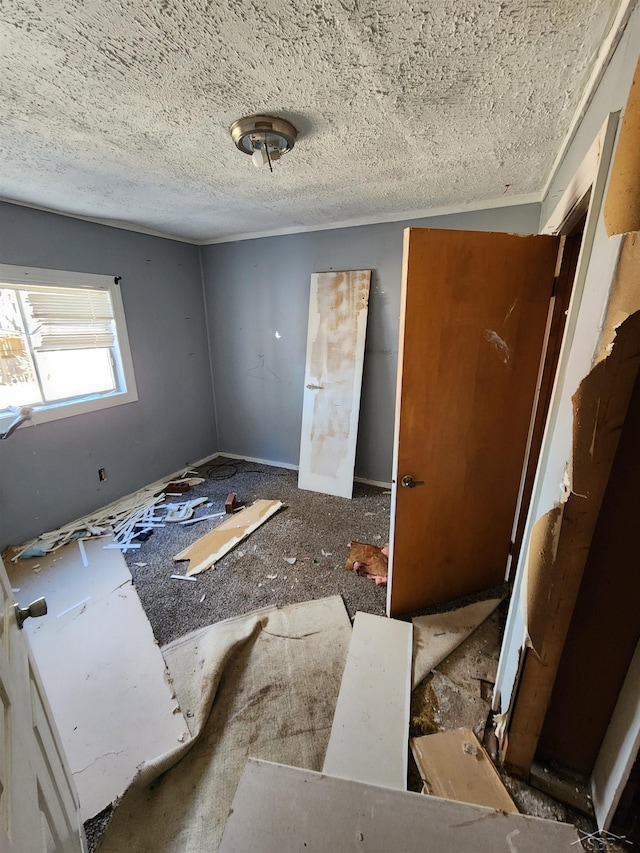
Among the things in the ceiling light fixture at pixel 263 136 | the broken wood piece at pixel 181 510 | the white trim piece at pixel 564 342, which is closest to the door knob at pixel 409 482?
the white trim piece at pixel 564 342

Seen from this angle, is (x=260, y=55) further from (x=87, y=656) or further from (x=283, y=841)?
(x=87, y=656)

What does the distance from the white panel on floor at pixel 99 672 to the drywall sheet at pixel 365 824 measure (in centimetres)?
53

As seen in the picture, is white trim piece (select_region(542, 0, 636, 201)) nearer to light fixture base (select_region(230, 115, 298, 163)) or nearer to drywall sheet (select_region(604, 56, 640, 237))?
drywall sheet (select_region(604, 56, 640, 237))

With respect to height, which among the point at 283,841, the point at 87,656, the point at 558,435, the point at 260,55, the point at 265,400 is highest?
the point at 260,55

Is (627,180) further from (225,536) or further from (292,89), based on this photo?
(225,536)

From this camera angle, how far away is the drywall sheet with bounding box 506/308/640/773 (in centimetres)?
79

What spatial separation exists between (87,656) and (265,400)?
258 cm

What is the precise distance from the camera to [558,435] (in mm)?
1019

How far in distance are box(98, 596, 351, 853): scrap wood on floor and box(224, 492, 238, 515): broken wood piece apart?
46.1 inches

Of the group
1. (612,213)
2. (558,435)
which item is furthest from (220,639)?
(612,213)

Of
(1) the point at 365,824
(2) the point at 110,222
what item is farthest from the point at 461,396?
(2) the point at 110,222

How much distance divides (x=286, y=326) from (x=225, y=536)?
6.81 ft

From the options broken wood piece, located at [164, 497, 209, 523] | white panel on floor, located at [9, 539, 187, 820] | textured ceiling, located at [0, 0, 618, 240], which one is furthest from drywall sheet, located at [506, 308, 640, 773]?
broken wood piece, located at [164, 497, 209, 523]

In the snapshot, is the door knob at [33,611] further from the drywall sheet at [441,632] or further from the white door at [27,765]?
the drywall sheet at [441,632]
